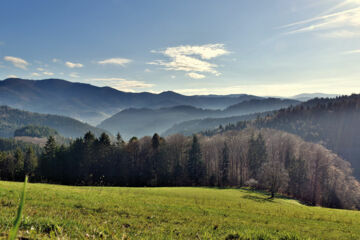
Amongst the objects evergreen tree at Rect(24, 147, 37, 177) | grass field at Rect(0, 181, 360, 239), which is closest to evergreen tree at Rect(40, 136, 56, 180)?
evergreen tree at Rect(24, 147, 37, 177)

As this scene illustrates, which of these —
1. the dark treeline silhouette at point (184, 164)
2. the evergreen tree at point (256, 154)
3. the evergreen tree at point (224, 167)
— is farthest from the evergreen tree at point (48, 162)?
the evergreen tree at point (256, 154)

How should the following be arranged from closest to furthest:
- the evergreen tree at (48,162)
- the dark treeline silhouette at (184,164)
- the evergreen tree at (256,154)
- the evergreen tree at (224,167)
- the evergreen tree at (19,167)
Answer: the dark treeline silhouette at (184,164) < the evergreen tree at (48,162) < the evergreen tree at (19,167) < the evergreen tree at (224,167) < the evergreen tree at (256,154)

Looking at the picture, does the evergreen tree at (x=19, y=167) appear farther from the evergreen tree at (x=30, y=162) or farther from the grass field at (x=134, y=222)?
the grass field at (x=134, y=222)

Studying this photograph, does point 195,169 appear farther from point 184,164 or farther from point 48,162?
point 48,162

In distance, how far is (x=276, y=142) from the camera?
80.8 meters

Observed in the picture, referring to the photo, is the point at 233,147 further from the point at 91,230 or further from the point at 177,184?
the point at 91,230

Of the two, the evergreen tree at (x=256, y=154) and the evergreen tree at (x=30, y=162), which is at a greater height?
the evergreen tree at (x=256, y=154)

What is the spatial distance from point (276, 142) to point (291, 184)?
18313 mm

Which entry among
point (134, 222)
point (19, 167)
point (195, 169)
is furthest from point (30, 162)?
point (134, 222)

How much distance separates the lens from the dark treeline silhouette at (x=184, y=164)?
6444 centimetres

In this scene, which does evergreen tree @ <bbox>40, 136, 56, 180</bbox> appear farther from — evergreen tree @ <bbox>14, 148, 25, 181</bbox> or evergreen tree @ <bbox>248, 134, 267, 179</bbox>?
evergreen tree @ <bbox>248, 134, 267, 179</bbox>

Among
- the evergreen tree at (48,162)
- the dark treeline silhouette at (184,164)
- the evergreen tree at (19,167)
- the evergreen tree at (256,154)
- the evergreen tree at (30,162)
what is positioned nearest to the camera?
the dark treeline silhouette at (184,164)

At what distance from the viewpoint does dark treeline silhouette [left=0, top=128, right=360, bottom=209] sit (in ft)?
211

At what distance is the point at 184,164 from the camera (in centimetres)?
7694
